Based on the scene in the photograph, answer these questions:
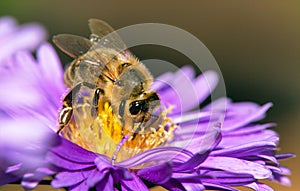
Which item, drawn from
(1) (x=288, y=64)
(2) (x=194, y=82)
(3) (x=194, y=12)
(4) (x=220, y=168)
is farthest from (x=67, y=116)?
(3) (x=194, y=12)

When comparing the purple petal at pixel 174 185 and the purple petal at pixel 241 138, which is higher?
the purple petal at pixel 241 138

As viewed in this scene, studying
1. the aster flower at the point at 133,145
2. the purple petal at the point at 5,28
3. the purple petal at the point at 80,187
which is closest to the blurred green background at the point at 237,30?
the purple petal at the point at 5,28

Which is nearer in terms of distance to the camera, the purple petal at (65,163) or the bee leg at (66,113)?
the purple petal at (65,163)

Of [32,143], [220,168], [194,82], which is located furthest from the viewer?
[194,82]

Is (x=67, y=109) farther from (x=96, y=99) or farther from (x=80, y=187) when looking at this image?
(x=80, y=187)

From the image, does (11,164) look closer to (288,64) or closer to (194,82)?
(194,82)

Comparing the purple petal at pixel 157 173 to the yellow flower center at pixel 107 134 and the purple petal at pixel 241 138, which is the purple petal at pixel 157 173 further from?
the purple petal at pixel 241 138
